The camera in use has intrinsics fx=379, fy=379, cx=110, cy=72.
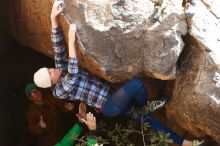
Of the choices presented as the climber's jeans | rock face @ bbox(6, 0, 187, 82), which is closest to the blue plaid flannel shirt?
the climber's jeans

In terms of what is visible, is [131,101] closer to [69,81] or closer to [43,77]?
[69,81]

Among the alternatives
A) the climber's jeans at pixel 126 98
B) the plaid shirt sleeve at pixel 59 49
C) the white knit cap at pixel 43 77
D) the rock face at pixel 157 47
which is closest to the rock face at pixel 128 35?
the rock face at pixel 157 47

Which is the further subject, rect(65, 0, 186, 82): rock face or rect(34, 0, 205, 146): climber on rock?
rect(34, 0, 205, 146): climber on rock

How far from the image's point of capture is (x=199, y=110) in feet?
16.6

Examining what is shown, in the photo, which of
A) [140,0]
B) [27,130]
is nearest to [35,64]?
[27,130]

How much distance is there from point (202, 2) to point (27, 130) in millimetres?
4056

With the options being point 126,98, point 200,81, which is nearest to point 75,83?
point 126,98

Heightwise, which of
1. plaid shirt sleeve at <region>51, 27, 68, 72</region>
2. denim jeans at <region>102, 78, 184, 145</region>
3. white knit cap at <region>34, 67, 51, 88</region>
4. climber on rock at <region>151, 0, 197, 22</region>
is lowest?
denim jeans at <region>102, 78, 184, 145</region>

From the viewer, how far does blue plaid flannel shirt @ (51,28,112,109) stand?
526 centimetres

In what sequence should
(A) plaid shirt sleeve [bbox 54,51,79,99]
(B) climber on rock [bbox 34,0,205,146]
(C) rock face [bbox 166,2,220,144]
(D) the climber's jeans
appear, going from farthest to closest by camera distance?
1. (D) the climber's jeans
2. (B) climber on rock [bbox 34,0,205,146]
3. (A) plaid shirt sleeve [bbox 54,51,79,99]
4. (C) rock face [bbox 166,2,220,144]

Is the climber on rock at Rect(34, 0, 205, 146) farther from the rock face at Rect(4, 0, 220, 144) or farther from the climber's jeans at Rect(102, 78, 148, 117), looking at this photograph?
the rock face at Rect(4, 0, 220, 144)

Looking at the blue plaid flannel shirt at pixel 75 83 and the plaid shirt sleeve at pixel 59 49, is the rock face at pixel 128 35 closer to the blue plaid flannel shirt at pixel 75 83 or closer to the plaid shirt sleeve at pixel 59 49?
Answer: the plaid shirt sleeve at pixel 59 49

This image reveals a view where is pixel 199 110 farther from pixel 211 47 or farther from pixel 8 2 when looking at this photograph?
pixel 8 2

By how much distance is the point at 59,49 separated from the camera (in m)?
5.34
